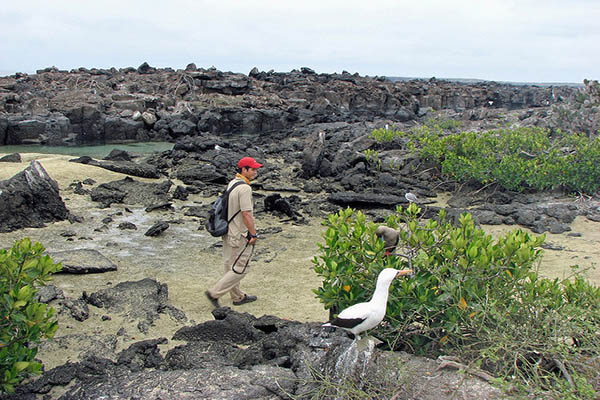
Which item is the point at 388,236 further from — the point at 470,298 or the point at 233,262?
the point at 233,262

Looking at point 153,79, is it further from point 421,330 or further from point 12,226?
point 421,330

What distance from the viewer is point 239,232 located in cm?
563

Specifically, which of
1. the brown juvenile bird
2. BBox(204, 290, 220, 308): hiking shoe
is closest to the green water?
BBox(204, 290, 220, 308): hiking shoe

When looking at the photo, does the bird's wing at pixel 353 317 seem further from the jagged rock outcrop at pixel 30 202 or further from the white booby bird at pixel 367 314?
the jagged rock outcrop at pixel 30 202

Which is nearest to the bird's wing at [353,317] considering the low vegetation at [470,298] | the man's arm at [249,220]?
the low vegetation at [470,298]

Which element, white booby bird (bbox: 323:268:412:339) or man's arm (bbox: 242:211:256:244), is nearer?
white booby bird (bbox: 323:268:412:339)

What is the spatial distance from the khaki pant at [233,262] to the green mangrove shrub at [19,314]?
240 centimetres

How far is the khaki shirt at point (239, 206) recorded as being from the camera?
5.49m

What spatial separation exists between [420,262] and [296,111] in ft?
92.3

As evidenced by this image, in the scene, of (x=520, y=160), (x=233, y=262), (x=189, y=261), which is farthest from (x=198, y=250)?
(x=520, y=160)

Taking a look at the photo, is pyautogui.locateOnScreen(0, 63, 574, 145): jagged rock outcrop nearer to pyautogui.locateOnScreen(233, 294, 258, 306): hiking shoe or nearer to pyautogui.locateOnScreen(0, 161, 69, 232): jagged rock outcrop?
pyautogui.locateOnScreen(233, 294, 258, 306): hiking shoe

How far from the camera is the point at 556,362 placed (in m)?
3.08

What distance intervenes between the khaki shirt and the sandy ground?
0.92m

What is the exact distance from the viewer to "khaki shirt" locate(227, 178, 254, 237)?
5.49 meters
